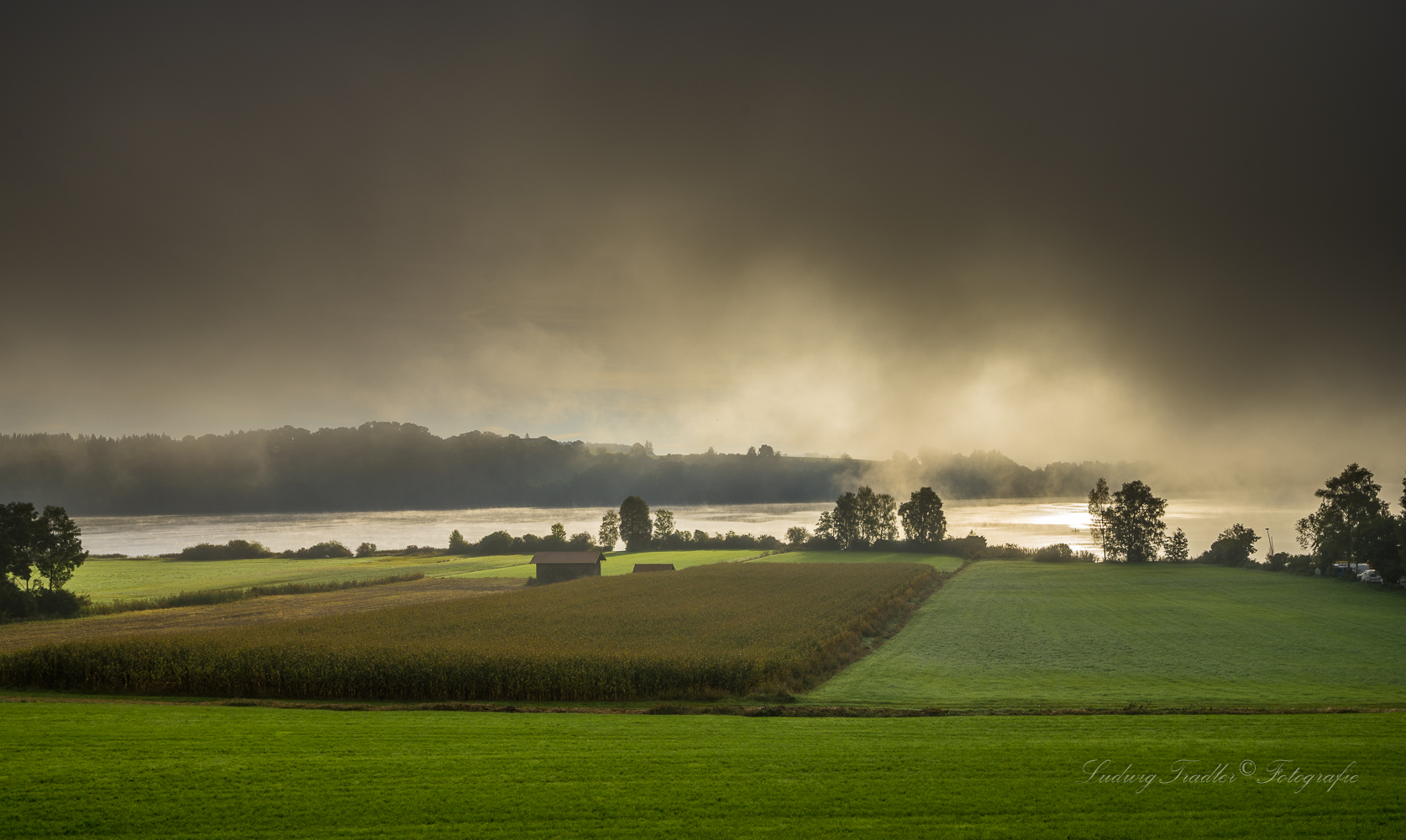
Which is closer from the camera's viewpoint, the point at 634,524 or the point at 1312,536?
the point at 1312,536

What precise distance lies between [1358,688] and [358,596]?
238 feet

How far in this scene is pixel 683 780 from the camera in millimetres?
14312

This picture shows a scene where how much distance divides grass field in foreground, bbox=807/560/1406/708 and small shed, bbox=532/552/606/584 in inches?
1586

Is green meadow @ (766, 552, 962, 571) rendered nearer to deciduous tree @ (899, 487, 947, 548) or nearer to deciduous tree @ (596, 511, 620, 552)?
deciduous tree @ (899, 487, 947, 548)

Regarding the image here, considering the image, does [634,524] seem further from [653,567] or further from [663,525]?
[653,567]

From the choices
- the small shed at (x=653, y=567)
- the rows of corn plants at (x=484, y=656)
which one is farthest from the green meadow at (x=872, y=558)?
the rows of corn plants at (x=484, y=656)

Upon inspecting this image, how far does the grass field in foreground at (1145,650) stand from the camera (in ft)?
82.5

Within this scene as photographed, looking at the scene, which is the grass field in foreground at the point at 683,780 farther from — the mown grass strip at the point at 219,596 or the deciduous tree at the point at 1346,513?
the deciduous tree at the point at 1346,513

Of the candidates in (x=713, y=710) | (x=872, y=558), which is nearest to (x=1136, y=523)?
(x=872, y=558)

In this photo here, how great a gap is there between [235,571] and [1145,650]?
101 meters

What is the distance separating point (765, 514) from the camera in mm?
174250

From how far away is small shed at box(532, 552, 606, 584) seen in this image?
78.9m

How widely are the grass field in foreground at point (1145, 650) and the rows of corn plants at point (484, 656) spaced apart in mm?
3456

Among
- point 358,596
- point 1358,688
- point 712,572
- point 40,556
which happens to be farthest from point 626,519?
point 1358,688
